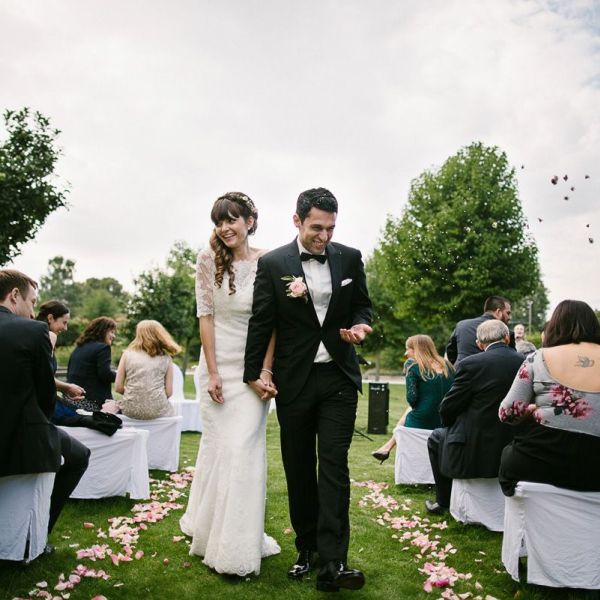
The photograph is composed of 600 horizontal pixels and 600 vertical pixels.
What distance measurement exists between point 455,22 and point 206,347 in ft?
26.0

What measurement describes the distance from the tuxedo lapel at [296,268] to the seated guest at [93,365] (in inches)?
150

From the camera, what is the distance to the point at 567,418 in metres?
3.52

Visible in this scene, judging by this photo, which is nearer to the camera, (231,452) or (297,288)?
(297,288)

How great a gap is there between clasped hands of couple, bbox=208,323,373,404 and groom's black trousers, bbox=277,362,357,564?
12cm

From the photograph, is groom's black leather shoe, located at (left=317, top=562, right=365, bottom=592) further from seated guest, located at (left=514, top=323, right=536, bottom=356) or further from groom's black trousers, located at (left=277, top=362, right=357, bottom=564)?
seated guest, located at (left=514, top=323, right=536, bottom=356)

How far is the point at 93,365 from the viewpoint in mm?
6746

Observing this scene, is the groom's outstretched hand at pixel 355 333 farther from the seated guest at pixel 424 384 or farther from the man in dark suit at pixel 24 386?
the seated guest at pixel 424 384

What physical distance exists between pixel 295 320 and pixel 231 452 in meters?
1.03

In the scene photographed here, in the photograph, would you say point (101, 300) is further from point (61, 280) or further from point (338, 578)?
point (338, 578)

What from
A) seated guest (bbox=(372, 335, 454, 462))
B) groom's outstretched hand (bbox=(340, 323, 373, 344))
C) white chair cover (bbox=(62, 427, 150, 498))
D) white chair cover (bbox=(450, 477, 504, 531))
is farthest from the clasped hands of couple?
seated guest (bbox=(372, 335, 454, 462))

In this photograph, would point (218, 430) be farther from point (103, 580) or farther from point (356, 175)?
point (356, 175)

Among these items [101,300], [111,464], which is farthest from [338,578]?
[101,300]

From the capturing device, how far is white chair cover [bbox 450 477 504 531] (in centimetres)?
511

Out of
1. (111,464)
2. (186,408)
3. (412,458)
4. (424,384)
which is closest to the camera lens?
(111,464)
